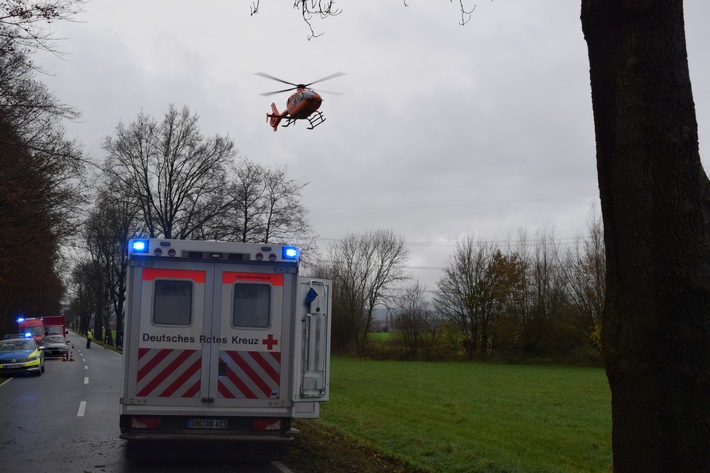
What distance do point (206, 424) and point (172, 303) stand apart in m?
1.58

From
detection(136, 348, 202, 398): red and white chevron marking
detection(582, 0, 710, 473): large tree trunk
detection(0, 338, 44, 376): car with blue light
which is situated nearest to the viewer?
detection(582, 0, 710, 473): large tree trunk

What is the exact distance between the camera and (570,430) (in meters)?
16.5

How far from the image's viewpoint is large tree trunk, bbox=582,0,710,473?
4.07 m

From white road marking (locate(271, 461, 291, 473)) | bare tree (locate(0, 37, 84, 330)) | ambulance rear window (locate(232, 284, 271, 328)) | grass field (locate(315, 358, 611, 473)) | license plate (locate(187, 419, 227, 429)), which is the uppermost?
bare tree (locate(0, 37, 84, 330))

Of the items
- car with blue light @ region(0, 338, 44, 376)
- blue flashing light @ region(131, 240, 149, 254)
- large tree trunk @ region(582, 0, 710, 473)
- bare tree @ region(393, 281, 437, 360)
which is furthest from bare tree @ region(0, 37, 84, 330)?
bare tree @ region(393, 281, 437, 360)

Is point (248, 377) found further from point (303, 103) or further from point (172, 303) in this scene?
point (303, 103)

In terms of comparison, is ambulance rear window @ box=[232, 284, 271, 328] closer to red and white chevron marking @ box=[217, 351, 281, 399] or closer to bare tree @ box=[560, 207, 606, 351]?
red and white chevron marking @ box=[217, 351, 281, 399]

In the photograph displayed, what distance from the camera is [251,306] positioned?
9227mm

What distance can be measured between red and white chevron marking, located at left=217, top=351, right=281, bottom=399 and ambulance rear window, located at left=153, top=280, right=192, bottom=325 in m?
0.69

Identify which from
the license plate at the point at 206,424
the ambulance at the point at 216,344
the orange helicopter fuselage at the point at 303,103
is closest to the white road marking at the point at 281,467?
the ambulance at the point at 216,344

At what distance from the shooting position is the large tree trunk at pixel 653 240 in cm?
407

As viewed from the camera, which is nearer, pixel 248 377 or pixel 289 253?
pixel 248 377

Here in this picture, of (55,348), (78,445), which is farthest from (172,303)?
(55,348)

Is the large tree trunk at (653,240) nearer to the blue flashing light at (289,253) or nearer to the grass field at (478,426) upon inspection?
the blue flashing light at (289,253)
